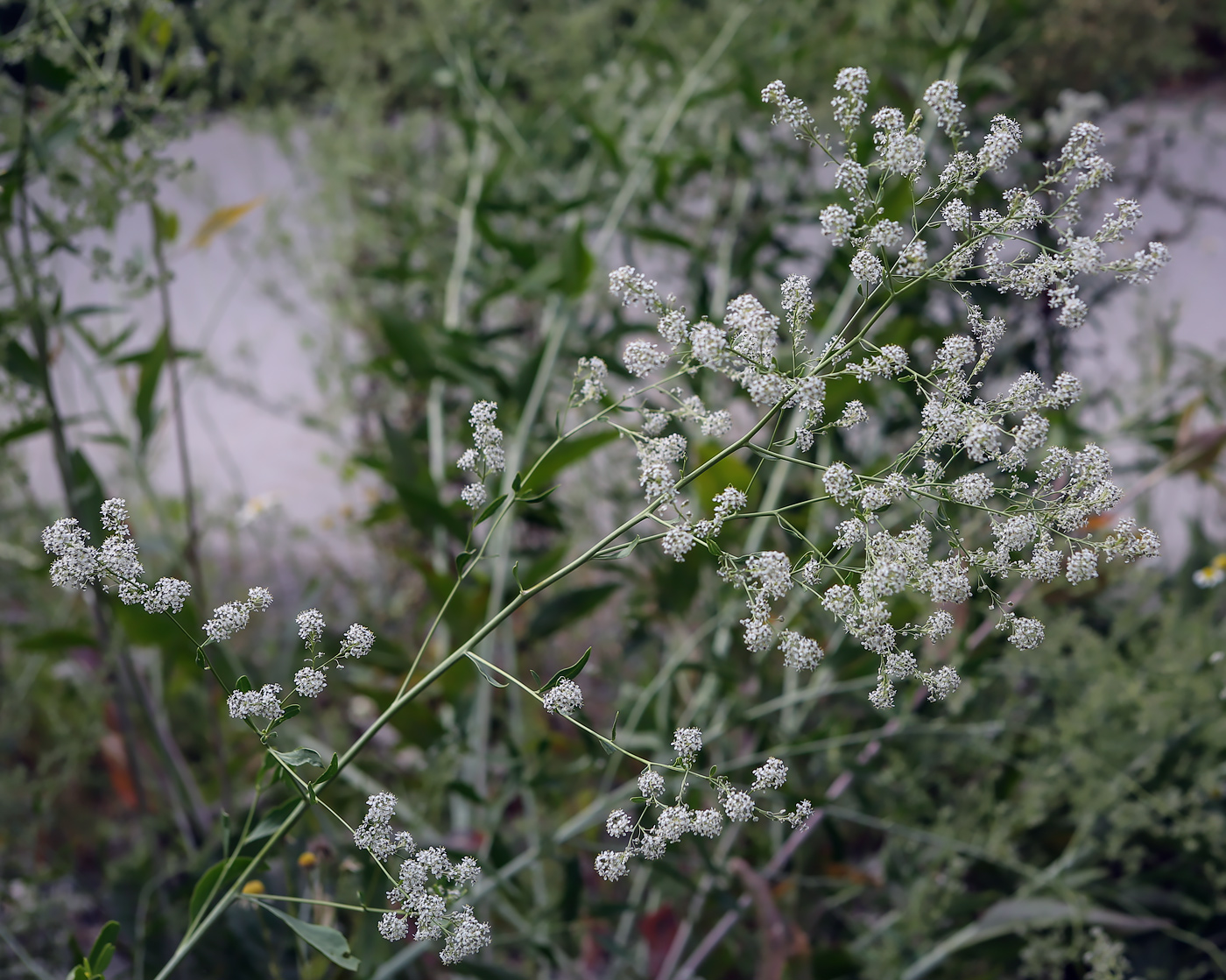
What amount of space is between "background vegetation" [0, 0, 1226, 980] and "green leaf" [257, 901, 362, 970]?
0.14 m

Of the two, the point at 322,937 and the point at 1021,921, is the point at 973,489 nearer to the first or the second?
the point at 322,937

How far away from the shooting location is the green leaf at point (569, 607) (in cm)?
65

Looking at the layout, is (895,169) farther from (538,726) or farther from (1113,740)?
(538,726)

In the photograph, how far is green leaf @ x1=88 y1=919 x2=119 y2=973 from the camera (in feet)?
0.91

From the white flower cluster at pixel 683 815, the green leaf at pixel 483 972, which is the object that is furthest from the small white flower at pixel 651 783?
the green leaf at pixel 483 972

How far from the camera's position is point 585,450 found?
2.01ft

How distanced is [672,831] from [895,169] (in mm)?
190

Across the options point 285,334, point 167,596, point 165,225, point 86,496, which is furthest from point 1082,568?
point 285,334

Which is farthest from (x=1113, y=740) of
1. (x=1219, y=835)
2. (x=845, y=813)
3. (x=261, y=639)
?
(x=261, y=639)

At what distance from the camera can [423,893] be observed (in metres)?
0.26

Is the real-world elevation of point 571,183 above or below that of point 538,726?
above

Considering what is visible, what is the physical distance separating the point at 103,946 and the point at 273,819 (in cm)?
6

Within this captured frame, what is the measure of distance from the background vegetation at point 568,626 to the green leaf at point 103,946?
0.11 meters

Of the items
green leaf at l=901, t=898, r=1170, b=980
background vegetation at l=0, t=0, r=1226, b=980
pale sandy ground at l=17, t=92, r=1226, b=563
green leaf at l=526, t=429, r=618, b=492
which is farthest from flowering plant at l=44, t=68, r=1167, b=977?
pale sandy ground at l=17, t=92, r=1226, b=563
